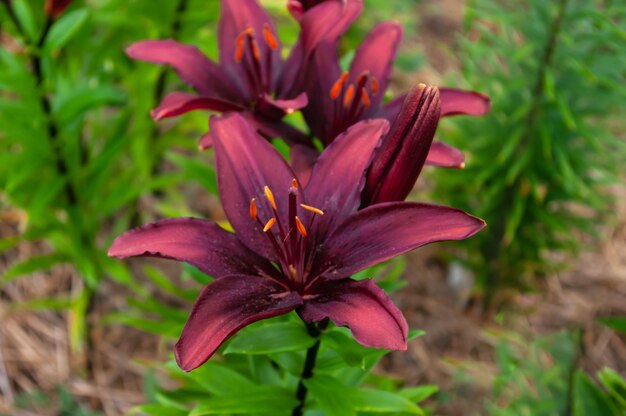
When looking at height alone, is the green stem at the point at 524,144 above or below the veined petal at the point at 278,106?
below

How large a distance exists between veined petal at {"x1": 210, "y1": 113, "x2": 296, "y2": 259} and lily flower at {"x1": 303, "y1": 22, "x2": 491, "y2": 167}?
15 cm

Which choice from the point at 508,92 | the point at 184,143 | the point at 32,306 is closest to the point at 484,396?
the point at 508,92

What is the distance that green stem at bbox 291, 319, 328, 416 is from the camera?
106 cm

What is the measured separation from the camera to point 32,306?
2.01 metres

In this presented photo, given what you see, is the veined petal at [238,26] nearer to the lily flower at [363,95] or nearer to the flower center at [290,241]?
the lily flower at [363,95]

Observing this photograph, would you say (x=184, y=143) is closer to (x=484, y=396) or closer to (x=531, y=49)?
(x=531, y=49)

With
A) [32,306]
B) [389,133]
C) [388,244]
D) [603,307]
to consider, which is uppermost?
[389,133]

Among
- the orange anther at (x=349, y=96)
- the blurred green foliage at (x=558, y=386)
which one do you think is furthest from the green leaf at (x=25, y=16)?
the blurred green foliage at (x=558, y=386)

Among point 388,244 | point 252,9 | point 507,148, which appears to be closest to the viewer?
point 388,244

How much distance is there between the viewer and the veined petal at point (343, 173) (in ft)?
3.28

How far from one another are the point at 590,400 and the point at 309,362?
0.56 meters

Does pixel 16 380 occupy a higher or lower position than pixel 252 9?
lower

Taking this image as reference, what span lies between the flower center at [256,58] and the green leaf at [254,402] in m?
0.47

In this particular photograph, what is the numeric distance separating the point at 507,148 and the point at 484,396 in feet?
2.31
